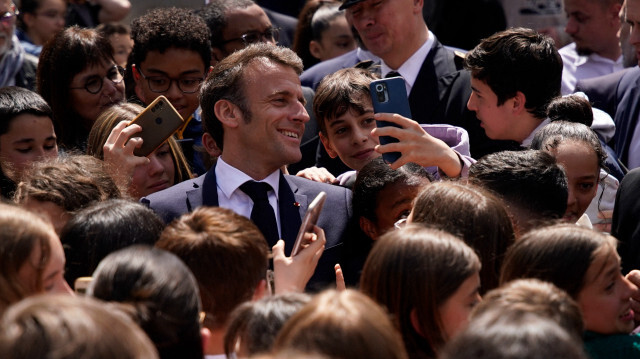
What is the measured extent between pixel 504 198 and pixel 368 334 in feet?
5.64

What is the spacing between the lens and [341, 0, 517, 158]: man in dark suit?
497 cm

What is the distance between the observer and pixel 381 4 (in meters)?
5.44

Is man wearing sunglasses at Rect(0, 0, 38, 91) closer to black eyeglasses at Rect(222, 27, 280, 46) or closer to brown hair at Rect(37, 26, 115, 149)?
brown hair at Rect(37, 26, 115, 149)

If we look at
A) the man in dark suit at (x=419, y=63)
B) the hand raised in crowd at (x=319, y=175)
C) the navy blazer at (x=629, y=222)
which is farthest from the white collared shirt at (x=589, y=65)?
the navy blazer at (x=629, y=222)

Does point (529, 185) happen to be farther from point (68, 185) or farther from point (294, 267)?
point (68, 185)

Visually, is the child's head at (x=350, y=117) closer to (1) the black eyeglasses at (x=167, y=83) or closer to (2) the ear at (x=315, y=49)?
(1) the black eyeglasses at (x=167, y=83)

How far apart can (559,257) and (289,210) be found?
149 centimetres

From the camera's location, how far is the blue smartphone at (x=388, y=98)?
397 cm

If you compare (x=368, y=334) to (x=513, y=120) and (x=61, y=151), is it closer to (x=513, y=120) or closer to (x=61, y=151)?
(x=513, y=120)

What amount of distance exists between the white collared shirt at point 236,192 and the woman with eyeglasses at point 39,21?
12.9 feet

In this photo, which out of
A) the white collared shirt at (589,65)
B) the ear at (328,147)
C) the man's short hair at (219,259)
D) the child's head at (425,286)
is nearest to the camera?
the child's head at (425,286)

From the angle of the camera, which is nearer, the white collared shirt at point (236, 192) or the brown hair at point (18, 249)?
the brown hair at point (18, 249)

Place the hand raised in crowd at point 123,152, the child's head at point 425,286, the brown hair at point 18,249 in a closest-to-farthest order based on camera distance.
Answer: the brown hair at point 18,249 → the child's head at point 425,286 → the hand raised in crowd at point 123,152

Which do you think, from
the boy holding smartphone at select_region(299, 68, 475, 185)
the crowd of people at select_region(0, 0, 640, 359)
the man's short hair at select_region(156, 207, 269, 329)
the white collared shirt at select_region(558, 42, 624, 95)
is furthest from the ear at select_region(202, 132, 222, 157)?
the white collared shirt at select_region(558, 42, 624, 95)
